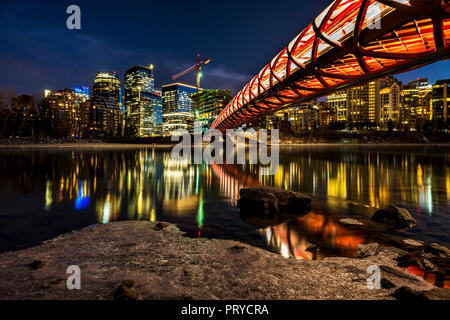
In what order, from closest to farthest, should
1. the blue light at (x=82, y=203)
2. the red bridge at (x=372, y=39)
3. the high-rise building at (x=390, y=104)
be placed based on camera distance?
1. the red bridge at (x=372, y=39)
2. the blue light at (x=82, y=203)
3. the high-rise building at (x=390, y=104)

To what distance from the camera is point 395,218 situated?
745 centimetres

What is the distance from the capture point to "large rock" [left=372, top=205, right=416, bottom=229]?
731cm

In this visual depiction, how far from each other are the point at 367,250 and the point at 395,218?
2.93 meters

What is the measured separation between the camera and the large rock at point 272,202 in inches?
338

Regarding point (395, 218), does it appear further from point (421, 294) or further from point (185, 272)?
point (185, 272)

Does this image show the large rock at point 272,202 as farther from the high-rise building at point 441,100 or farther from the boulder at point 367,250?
the high-rise building at point 441,100

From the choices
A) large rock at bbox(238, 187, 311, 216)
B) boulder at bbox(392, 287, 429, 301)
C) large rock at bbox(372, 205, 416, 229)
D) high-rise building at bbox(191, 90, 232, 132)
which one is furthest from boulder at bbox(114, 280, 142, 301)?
high-rise building at bbox(191, 90, 232, 132)

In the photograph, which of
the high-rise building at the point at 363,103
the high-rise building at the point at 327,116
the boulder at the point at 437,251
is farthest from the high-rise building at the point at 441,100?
the boulder at the point at 437,251

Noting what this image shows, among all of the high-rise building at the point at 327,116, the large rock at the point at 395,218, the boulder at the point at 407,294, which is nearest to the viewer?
the boulder at the point at 407,294

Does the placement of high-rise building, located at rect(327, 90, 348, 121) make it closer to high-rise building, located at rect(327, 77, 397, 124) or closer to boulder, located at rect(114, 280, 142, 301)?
high-rise building, located at rect(327, 77, 397, 124)

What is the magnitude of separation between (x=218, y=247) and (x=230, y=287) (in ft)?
5.57

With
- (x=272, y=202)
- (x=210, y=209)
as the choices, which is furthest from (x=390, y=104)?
(x=210, y=209)

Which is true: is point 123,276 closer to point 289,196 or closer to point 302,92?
point 289,196

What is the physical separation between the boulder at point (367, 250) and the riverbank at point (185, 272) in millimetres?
125
